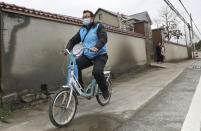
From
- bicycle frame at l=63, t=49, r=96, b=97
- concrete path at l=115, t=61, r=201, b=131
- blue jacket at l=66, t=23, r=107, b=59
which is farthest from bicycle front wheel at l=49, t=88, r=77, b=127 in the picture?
blue jacket at l=66, t=23, r=107, b=59

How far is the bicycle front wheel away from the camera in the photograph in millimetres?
2728

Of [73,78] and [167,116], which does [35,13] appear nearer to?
[73,78]

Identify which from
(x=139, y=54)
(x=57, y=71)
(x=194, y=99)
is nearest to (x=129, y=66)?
(x=139, y=54)

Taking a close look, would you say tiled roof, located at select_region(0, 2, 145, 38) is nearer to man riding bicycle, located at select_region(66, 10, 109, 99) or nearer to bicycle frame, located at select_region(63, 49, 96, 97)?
man riding bicycle, located at select_region(66, 10, 109, 99)

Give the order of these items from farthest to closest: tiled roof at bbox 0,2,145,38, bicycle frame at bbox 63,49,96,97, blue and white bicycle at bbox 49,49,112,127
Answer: tiled roof at bbox 0,2,145,38, bicycle frame at bbox 63,49,96,97, blue and white bicycle at bbox 49,49,112,127

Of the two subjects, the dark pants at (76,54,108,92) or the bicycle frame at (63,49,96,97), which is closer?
the bicycle frame at (63,49,96,97)

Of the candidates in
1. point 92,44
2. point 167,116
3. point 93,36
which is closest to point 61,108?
point 92,44

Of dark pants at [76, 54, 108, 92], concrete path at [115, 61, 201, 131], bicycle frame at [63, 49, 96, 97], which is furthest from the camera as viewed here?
dark pants at [76, 54, 108, 92]

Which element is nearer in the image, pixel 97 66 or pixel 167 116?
pixel 167 116

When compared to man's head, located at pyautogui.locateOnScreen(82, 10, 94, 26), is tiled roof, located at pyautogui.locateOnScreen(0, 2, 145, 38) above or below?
above

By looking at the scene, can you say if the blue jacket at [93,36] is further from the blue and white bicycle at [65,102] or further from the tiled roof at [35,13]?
the tiled roof at [35,13]

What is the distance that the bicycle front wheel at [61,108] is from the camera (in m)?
2.73

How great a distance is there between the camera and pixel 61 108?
9.52ft

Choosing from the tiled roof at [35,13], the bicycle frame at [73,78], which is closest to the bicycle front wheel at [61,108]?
the bicycle frame at [73,78]
